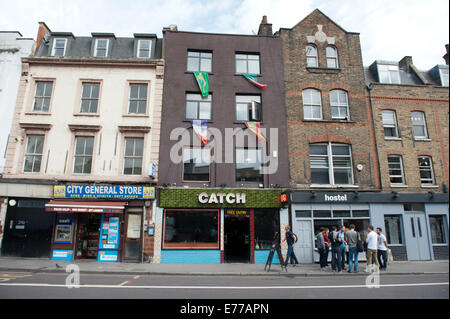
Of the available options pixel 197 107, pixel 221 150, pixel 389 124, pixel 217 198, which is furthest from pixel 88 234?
pixel 389 124

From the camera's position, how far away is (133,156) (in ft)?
51.0

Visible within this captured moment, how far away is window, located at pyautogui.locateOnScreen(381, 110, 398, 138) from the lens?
55.9 ft

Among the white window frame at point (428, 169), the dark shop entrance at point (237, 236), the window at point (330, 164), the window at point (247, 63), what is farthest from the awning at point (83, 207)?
the white window frame at point (428, 169)

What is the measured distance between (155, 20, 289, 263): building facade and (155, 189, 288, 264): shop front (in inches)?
2.1

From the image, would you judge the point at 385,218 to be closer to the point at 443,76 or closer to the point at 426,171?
the point at 426,171

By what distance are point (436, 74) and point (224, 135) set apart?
16.1 m

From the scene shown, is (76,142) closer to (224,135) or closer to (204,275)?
(224,135)

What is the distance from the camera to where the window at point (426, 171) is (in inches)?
652

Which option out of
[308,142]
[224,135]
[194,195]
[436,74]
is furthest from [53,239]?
[436,74]

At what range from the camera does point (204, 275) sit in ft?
37.3

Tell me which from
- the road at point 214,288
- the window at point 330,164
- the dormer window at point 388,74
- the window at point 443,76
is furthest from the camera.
Answer: the window at point 443,76

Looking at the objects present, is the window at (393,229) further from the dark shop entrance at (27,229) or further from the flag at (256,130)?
the dark shop entrance at (27,229)

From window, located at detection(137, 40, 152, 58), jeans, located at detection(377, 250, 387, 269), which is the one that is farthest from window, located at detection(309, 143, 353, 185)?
window, located at detection(137, 40, 152, 58)

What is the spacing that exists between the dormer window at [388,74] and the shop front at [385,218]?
7.95 m
